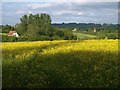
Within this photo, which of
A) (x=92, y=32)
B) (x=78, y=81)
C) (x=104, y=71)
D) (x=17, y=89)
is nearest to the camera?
(x=17, y=89)

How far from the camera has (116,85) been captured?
1015 centimetres

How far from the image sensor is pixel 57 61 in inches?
555

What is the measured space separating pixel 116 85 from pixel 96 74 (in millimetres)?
1605

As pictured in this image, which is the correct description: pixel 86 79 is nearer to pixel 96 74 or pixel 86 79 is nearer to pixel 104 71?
pixel 96 74

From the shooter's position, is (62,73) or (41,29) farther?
(41,29)

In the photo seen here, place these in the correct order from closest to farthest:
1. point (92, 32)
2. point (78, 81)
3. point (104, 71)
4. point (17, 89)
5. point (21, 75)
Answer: point (17, 89), point (78, 81), point (21, 75), point (104, 71), point (92, 32)

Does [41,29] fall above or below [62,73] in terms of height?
above

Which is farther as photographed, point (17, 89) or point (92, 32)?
point (92, 32)

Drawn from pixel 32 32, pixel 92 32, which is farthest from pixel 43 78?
pixel 92 32

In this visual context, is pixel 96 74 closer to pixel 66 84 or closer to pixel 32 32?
pixel 66 84

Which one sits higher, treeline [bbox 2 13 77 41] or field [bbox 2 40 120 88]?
treeline [bbox 2 13 77 41]

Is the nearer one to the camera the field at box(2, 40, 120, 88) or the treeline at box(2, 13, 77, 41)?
the field at box(2, 40, 120, 88)

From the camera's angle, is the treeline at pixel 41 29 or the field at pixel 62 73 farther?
the treeline at pixel 41 29

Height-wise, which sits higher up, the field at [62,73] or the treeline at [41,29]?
the treeline at [41,29]
